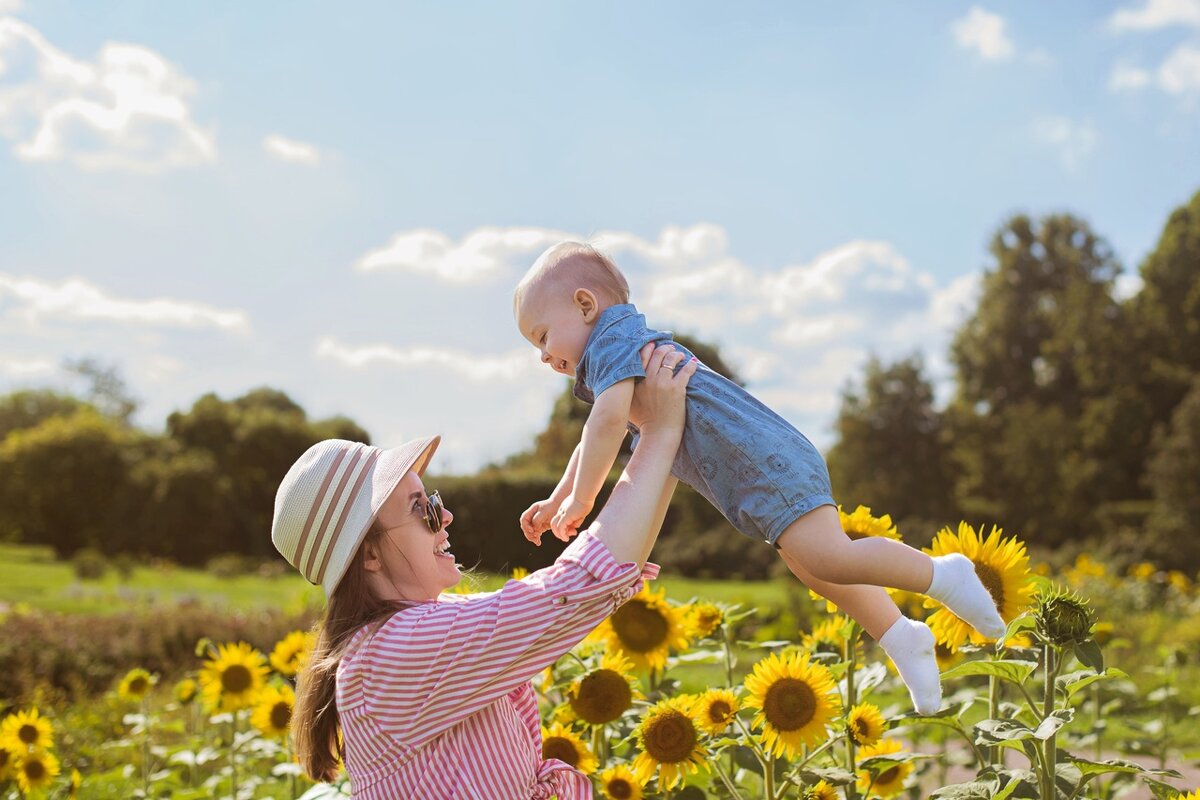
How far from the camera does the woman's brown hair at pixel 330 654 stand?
2.18 meters

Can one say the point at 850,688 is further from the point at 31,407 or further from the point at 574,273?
the point at 31,407

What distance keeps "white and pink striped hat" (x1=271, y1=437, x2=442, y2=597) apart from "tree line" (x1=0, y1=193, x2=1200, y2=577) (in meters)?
17.4

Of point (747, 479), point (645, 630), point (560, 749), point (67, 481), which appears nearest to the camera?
point (747, 479)

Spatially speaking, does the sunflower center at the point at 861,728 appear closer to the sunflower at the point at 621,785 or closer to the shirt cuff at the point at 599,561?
the sunflower at the point at 621,785

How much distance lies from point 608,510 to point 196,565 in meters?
22.5

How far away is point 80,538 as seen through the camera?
24.1 meters

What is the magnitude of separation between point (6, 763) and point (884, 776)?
2961 mm

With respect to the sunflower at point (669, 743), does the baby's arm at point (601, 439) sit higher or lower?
higher

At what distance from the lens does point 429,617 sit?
2014 millimetres

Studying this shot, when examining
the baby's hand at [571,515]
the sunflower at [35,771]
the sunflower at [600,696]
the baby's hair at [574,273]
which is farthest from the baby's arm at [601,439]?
the sunflower at [35,771]

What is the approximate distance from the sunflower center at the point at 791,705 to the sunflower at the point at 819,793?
15 cm

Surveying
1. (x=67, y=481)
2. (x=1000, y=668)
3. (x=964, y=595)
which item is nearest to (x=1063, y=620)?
(x=1000, y=668)

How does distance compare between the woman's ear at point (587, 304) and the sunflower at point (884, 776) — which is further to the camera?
the sunflower at point (884, 776)

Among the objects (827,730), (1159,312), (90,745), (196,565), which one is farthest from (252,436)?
(827,730)
